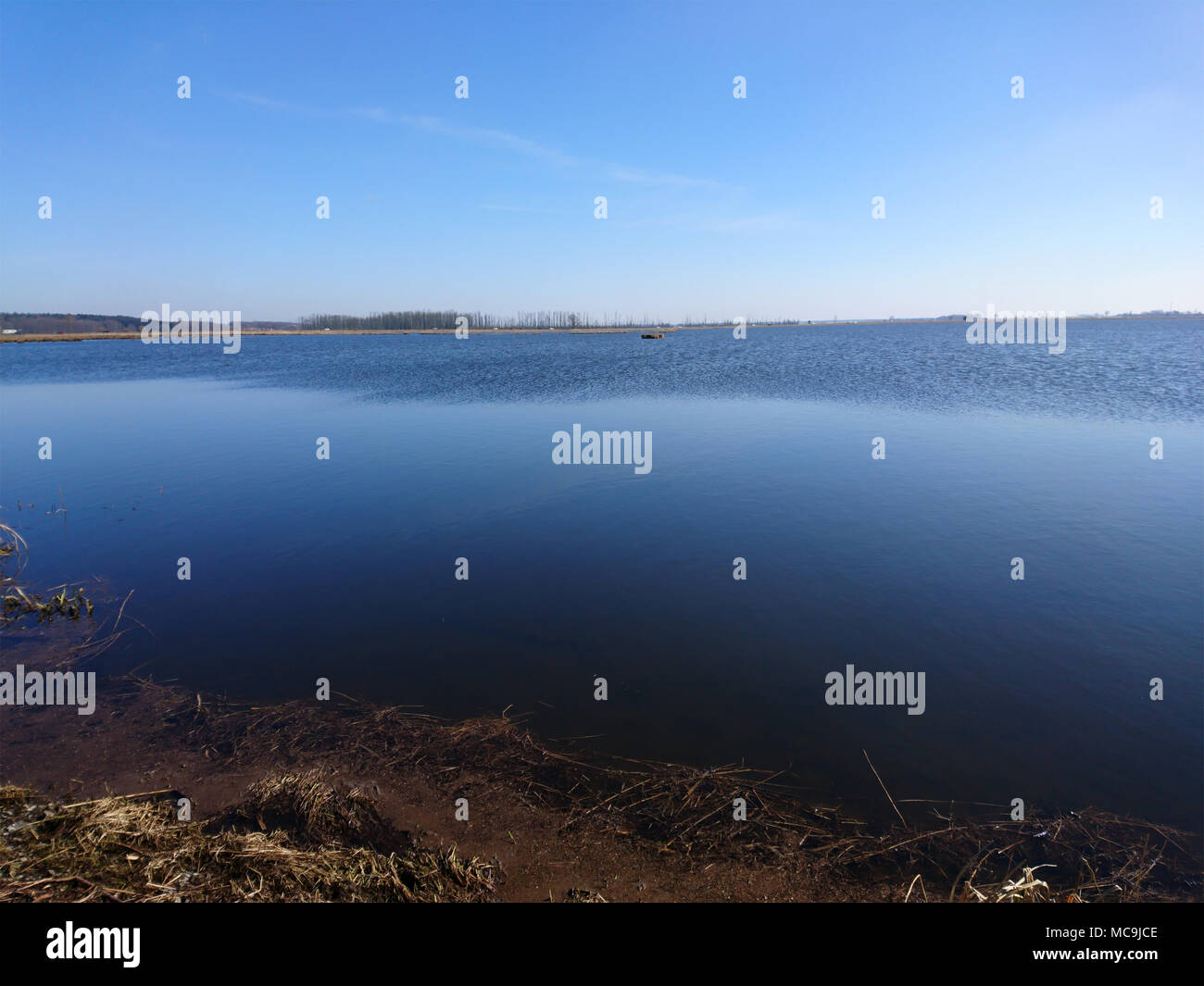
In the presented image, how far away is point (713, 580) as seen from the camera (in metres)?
12.9

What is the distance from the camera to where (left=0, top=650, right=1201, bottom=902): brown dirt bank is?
594cm

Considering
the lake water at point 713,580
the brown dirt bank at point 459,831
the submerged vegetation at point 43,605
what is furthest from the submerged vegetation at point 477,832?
the submerged vegetation at point 43,605

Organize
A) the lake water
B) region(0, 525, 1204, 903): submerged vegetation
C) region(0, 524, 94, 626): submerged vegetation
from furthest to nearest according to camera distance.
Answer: region(0, 524, 94, 626): submerged vegetation < the lake water < region(0, 525, 1204, 903): submerged vegetation

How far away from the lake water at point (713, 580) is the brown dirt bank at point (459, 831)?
0.66m

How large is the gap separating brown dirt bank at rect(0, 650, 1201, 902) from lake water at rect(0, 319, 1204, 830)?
663 mm

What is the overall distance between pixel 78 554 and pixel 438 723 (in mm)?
11937

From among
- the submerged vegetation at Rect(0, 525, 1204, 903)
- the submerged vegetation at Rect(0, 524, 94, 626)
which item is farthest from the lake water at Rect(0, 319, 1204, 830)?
the submerged vegetation at Rect(0, 524, 94, 626)

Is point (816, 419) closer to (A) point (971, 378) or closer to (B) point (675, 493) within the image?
(B) point (675, 493)

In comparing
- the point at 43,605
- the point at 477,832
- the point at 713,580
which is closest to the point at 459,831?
the point at 477,832

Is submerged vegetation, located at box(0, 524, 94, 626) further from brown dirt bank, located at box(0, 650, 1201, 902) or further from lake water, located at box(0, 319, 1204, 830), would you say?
brown dirt bank, located at box(0, 650, 1201, 902)

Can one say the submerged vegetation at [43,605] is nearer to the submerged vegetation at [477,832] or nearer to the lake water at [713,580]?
the lake water at [713,580]

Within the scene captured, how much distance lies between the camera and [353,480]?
20.7 m

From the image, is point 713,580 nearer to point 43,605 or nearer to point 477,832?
point 477,832
